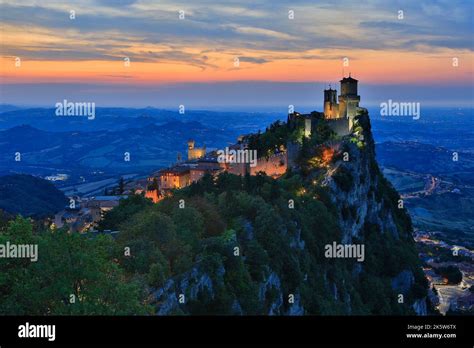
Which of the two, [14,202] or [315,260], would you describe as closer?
[315,260]

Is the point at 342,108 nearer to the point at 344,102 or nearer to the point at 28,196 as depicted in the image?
the point at 344,102

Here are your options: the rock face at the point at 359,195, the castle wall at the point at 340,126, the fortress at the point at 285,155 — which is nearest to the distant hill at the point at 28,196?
the fortress at the point at 285,155

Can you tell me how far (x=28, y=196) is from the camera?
133375 millimetres

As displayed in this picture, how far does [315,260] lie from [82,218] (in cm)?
2834

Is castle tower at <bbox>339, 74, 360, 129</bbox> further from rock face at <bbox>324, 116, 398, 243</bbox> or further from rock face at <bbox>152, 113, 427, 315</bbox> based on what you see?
rock face at <bbox>324, 116, 398, 243</bbox>

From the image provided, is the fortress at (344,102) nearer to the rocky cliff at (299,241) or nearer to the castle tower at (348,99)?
the castle tower at (348,99)

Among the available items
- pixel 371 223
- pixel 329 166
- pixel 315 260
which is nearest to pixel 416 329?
pixel 315 260

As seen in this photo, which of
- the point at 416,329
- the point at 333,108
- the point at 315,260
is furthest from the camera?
the point at 333,108

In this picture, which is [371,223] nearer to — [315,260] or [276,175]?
[276,175]

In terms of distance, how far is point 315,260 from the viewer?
46469mm

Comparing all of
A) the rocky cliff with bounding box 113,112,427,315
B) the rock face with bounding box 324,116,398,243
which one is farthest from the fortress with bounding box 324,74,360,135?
the rock face with bounding box 324,116,398,243

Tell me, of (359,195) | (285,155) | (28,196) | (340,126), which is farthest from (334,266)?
(28,196)

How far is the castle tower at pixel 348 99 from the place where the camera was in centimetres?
7775

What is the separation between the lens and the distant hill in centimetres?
12240
